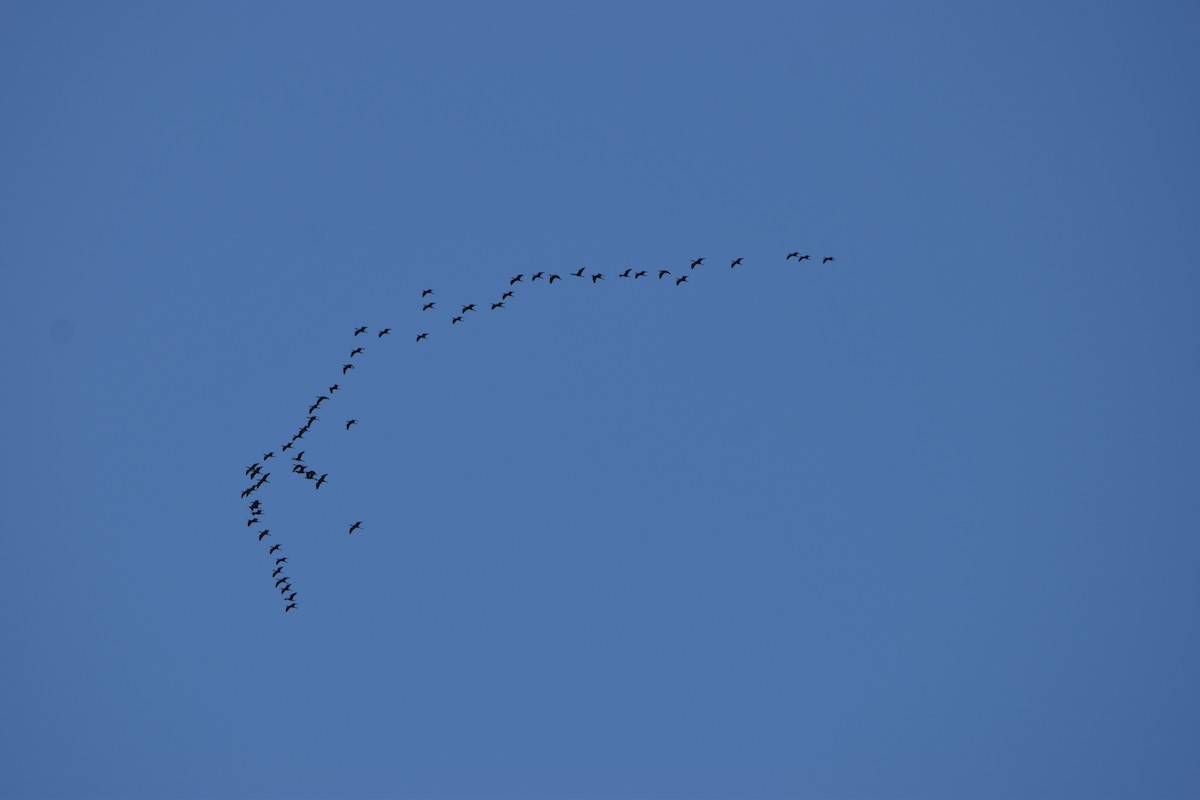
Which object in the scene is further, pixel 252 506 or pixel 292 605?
pixel 292 605

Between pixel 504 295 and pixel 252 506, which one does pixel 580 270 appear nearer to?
pixel 504 295

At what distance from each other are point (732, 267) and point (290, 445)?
28.8 metres

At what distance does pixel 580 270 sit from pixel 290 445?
20658mm

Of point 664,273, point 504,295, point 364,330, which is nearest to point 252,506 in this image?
point 364,330

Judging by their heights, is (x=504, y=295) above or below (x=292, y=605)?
above

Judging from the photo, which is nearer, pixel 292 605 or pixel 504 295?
pixel 504 295

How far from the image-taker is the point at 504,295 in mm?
73375

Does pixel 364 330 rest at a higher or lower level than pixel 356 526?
higher

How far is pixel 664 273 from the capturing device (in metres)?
74.6

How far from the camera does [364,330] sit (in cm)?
7469

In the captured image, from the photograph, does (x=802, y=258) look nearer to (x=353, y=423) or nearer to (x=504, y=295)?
(x=504, y=295)

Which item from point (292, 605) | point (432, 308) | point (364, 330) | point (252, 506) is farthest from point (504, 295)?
point (292, 605)

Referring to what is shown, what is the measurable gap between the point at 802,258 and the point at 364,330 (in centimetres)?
2639

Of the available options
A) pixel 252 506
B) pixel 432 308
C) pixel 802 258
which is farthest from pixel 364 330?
pixel 802 258
